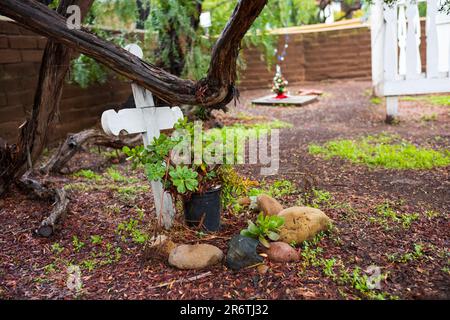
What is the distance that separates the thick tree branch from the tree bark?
70 cm

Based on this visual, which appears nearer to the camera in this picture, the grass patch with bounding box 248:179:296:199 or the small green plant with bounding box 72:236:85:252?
the small green plant with bounding box 72:236:85:252

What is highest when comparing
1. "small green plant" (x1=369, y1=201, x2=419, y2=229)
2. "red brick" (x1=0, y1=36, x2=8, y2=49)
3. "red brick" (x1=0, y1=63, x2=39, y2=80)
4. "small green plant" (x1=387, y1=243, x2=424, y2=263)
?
"red brick" (x1=0, y1=36, x2=8, y2=49)

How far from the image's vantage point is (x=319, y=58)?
12266 millimetres

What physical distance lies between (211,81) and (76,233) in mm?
1606

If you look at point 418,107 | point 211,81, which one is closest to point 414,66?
point 418,107

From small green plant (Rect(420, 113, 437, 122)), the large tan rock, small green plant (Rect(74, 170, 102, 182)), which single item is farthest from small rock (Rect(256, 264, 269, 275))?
small green plant (Rect(420, 113, 437, 122))

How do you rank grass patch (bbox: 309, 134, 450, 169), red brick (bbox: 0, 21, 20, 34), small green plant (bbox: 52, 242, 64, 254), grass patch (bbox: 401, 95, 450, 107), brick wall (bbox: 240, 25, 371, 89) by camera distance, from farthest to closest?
brick wall (bbox: 240, 25, 371, 89)
grass patch (bbox: 401, 95, 450, 107)
red brick (bbox: 0, 21, 20, 34)
grass patch (bbox: 309, 134, 450, 169)
small green plant (bbox: 52, 242, 64, 254)

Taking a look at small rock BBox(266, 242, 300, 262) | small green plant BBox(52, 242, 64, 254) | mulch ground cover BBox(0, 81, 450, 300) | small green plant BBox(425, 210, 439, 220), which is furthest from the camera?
small green plant BBox(425, 210, 439, 220)

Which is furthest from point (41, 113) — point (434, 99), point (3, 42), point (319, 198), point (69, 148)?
point (434, 99)

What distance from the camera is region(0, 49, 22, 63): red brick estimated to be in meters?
5.21

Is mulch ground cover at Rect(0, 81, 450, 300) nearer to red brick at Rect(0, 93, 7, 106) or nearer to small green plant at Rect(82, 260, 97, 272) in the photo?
small green plant at Rect(82, 260, 97, 272)

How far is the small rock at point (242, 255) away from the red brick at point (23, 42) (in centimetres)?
451

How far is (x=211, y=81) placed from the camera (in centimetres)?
283

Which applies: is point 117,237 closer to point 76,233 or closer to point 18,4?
point 76,233
